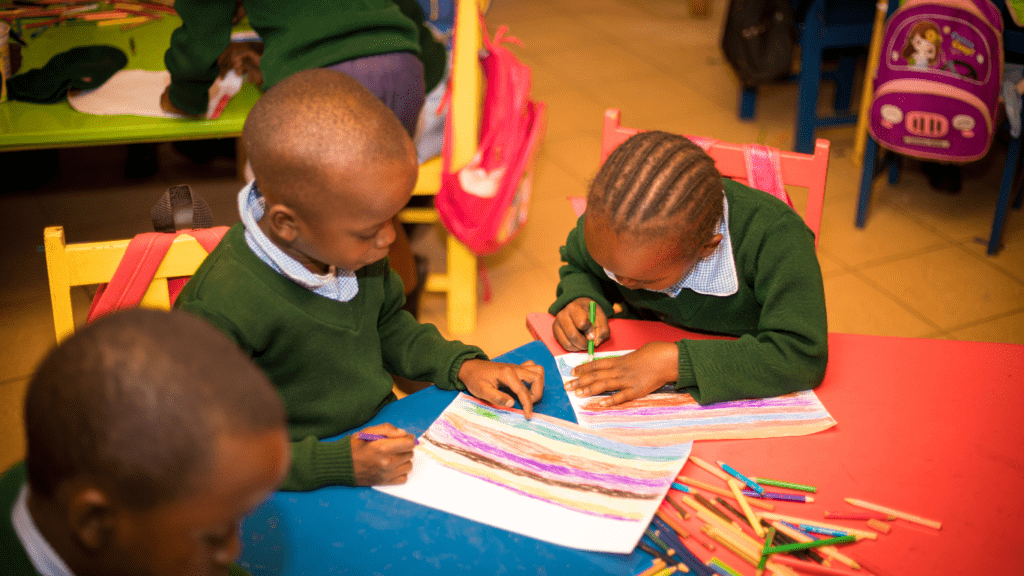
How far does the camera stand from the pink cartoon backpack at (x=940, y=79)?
268 centimetres

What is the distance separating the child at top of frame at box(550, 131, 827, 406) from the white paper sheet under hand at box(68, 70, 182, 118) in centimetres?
151

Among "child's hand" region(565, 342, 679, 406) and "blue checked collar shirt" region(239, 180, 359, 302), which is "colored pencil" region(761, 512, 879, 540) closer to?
"child's hand" region(565, 342, 679, 406)

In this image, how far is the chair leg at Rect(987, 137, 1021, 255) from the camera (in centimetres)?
289

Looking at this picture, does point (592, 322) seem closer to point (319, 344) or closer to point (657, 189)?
point (657, 189)

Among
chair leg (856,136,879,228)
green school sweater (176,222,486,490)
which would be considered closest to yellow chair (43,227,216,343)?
green school sweater (176,222,486,490)

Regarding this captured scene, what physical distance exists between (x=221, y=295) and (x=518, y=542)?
51cm

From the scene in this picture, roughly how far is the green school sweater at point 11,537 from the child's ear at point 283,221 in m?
0.43

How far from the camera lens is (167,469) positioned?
570 mm

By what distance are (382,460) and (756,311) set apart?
760 millimetres

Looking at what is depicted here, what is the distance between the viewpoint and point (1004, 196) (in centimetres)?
300

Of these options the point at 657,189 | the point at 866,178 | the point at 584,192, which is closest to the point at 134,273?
the point at 657,189

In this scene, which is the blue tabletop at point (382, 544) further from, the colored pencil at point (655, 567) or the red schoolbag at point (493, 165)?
the red schoolbag at point (493, 165)

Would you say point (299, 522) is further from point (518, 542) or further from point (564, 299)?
point (564, 299)

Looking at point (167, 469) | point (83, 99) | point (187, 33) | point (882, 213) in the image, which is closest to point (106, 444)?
point (167, 469)
